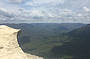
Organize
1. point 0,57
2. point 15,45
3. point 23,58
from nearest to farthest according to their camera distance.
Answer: point 0,57
point 23,58
point 15,45

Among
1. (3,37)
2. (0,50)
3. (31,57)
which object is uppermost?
(3,37)

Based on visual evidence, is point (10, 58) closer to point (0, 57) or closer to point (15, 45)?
point (0, 57)

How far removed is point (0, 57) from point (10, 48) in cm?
177

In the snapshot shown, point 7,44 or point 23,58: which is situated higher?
point 7,44

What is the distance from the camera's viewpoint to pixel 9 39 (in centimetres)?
1916

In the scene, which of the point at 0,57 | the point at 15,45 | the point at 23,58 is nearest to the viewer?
the point at 0,57

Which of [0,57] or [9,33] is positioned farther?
[9,33]

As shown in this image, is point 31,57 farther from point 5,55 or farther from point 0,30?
point 0,30

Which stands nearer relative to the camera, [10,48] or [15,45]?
[10,48]


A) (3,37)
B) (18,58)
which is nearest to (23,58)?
(18,58)

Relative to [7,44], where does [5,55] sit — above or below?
below

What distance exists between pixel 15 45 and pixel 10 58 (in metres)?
2.77

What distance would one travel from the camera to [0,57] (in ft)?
55.8

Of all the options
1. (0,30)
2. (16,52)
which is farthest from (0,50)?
(0,30)
